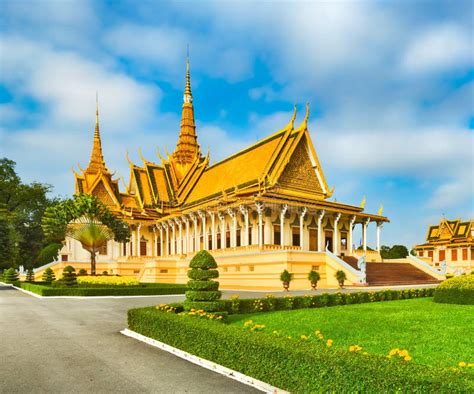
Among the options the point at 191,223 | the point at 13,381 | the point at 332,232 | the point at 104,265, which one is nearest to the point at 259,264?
the point at 332,232

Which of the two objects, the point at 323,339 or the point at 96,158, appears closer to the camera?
the point at 323,339

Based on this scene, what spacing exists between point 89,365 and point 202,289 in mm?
4236

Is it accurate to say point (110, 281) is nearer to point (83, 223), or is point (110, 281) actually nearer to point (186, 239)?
point (83, 223)

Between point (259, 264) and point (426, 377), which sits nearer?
point (426, 377)

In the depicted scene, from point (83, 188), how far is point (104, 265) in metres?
12.0

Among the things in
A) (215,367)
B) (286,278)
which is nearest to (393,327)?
(215,367)

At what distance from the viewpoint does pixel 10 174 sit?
212 ft

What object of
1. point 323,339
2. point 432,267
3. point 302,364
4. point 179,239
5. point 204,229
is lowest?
point 432,267

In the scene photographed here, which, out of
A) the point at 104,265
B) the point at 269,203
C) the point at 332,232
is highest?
the point at 269,203

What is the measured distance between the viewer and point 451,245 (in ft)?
189

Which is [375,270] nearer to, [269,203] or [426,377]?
[269,203]

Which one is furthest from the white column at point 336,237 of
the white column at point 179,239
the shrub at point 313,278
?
the white column at point 179,239

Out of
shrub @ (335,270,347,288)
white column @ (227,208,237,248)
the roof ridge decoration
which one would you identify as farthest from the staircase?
the roof ridge decoration

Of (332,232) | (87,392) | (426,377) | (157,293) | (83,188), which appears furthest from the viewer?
(83,188)
